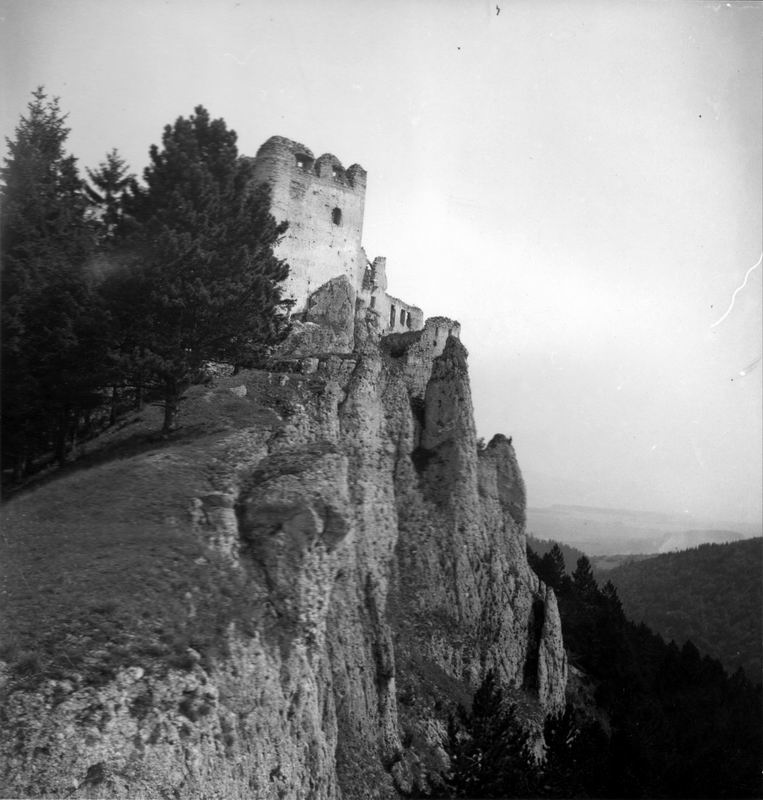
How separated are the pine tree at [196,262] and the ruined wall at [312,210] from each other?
531 inches

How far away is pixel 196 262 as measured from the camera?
68.7 ft

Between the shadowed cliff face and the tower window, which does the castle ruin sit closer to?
the tower window

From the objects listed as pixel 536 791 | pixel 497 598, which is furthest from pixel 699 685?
pixel 536 791

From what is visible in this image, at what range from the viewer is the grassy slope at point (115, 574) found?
1224cm

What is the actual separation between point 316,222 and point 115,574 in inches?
1127

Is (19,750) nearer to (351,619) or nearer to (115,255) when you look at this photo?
(351,619)

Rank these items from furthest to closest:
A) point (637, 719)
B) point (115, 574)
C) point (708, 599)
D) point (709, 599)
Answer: point (708, 599)
point (709, 599)
point (637, 719)
point (115, 574)

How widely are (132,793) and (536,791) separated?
1263 centimetres

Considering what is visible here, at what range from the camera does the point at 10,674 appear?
37.2 ft

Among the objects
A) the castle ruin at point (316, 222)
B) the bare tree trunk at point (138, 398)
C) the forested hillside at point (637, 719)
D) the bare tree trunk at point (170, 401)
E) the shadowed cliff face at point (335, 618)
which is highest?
the castle ruin at point (316, 222)

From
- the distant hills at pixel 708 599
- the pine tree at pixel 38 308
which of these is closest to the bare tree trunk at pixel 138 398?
the pine tree at pixel 38 308

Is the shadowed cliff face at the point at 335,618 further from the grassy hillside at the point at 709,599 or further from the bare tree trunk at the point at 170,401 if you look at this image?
the grassy hillside at the point at 709,599

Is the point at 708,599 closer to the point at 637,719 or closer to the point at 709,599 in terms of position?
the point at 709,599

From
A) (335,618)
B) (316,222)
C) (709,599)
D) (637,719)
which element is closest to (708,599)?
(709,599)
